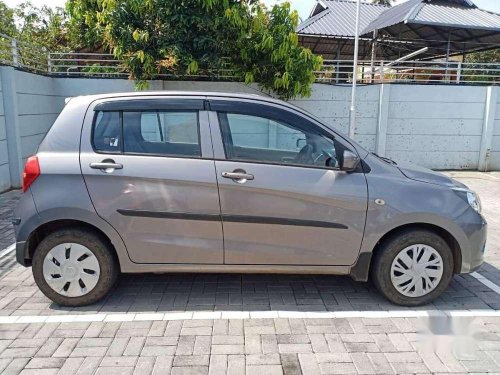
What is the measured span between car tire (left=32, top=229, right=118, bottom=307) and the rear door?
0.23 m

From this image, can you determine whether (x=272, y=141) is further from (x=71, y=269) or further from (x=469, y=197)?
(x=71, y=269)

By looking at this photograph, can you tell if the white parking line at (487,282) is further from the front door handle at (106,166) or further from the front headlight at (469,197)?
the front door handle at (106,166)

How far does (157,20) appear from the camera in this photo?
7.25 metres

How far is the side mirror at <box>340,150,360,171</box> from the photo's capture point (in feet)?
9.88

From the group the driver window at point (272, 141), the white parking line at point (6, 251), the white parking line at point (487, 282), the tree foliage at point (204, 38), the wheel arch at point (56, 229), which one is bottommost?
the white parking line at point (487, 282)

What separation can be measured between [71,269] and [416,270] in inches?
109

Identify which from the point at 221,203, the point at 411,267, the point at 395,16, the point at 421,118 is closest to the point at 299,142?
the point at 221,203

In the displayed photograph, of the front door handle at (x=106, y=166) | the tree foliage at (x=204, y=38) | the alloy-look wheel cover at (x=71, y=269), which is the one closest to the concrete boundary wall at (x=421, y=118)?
the tree foliage at (x=204, y=38)

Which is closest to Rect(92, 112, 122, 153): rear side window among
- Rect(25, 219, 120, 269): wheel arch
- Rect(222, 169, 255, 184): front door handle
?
Rect(25, 219, 120, 269): wheel arch

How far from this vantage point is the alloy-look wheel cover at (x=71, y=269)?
3.06 meters

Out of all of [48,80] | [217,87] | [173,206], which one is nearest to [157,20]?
[217,87]

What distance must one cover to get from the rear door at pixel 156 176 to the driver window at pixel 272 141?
0.20 m

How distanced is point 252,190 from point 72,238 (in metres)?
1.46

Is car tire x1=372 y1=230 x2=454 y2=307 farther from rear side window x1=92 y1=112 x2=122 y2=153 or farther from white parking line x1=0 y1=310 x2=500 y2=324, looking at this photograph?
rear side window x1=92 y1=112 x2=122 y2=153
